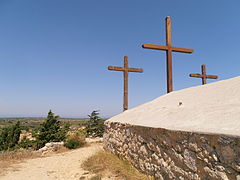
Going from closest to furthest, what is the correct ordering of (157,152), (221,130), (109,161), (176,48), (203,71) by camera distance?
(221,130) < (157,152) < (109,161) < (176,48) < (203,71)

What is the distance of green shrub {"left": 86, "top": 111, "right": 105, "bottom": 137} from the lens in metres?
14.9

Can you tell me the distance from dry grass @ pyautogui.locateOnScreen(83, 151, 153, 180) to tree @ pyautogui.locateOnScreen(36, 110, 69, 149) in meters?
7.97

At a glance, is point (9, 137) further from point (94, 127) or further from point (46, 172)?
point (46, 172)

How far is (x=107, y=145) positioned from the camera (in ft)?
19.5

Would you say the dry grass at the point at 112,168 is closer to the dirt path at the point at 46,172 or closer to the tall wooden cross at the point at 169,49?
the dirt path at the point at 46,172

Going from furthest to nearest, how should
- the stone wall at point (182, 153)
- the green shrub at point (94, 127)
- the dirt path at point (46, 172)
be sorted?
the green shrub at point (94, 127)
the dirt path at point (46, 172)
the stone wall at point (182, 153)

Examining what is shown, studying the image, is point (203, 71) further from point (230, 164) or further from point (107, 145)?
point (230, 164)

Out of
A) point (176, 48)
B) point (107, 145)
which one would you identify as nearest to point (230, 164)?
point (107, 145)

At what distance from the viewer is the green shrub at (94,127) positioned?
14.9 metres

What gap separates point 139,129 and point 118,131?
4.68 feet

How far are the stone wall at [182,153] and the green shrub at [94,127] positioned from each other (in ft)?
36.7

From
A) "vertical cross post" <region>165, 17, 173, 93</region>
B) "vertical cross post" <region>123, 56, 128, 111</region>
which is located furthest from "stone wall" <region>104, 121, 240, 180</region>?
"vertical cross post" <region>123, 56, 128, 111</region>

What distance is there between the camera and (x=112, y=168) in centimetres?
421

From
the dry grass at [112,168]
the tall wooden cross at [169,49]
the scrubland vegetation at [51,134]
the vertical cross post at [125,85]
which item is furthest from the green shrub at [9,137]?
the tall wooden cross at [169,49]
